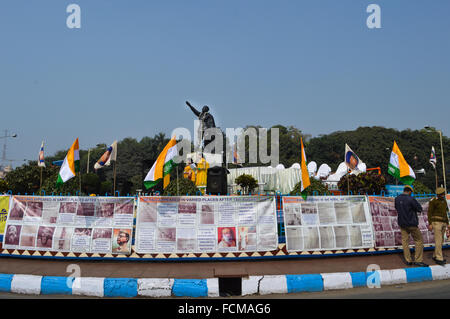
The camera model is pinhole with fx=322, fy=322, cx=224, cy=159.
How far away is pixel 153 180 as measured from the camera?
9.33 meters

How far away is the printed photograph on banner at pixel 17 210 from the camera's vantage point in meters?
8.74

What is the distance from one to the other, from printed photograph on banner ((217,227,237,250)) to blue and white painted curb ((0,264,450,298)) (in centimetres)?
197

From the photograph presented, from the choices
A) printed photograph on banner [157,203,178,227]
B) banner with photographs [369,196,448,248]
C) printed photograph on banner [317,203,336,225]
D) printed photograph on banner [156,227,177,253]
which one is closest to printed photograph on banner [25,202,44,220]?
printed photograph on banner [157,203,178,227]

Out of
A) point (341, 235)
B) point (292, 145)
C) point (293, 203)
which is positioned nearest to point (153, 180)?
point (293, 203)

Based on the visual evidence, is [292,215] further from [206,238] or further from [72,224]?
[72,224]

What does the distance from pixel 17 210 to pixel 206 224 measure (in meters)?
5.24

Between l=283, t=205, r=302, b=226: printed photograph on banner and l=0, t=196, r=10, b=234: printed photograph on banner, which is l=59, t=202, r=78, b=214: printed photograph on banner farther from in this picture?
l=283, t=205, r=302, b=226: printed photograph on banner

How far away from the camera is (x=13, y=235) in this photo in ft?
28.3

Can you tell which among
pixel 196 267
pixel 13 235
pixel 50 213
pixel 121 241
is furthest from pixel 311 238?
pixel 13 235

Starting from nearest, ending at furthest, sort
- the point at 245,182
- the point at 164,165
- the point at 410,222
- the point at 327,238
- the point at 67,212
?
the point at 410,222 < the point at 327,238 < the point at 67,212 < the point at 164,165 < the point at 245,182

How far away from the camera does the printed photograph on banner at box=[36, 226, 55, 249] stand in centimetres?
835

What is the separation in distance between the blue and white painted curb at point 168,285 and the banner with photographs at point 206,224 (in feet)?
6.47
